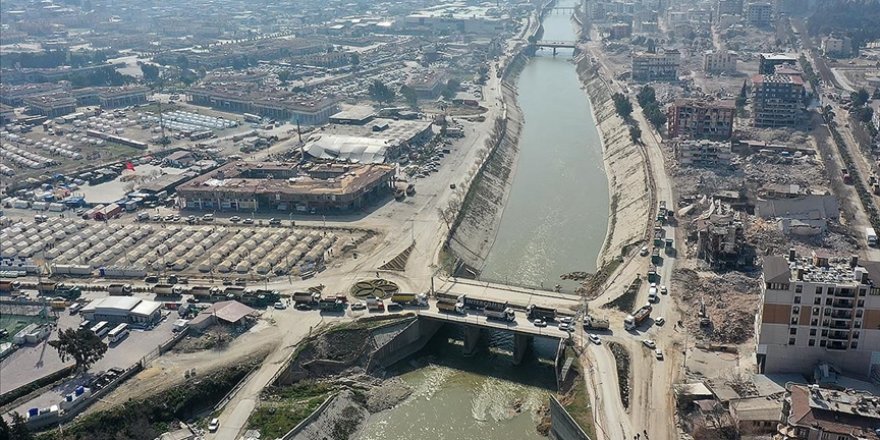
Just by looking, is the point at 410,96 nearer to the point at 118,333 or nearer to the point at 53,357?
the point at 118,333

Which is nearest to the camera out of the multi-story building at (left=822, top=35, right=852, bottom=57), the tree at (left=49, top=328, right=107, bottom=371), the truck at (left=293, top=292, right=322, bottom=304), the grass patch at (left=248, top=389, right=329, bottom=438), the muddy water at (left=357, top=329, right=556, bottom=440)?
the grass patch at (left=248, top=389, right=329, bottom=438)

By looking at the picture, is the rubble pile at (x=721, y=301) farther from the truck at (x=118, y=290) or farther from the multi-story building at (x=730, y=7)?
the multi-story building at (x=730, y=7)

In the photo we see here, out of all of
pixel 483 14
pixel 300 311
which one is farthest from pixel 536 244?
pixel 483 14

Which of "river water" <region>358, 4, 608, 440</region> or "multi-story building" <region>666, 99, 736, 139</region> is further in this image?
"multi-story building" <region>666, 99, 736, 139</region>

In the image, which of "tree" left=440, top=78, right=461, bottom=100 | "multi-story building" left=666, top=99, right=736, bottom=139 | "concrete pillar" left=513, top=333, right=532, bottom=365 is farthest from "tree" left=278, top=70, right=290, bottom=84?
"concrete pillar" left=513, top=333, right=532, bottom=365

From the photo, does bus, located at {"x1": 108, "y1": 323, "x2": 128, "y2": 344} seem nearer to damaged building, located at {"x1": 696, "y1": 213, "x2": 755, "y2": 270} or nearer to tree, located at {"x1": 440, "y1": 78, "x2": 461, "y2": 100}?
damaged building, located at {"x1": 696, "y1": 213, "x2": 755, "y2": 270}

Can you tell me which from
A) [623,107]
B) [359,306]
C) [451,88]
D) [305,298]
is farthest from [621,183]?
[451,88]

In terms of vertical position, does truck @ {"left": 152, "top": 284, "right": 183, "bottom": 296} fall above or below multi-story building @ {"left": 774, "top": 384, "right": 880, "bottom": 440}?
below

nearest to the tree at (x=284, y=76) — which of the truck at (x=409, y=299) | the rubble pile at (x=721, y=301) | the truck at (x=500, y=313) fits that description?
the truck at (x=409, y=299)
